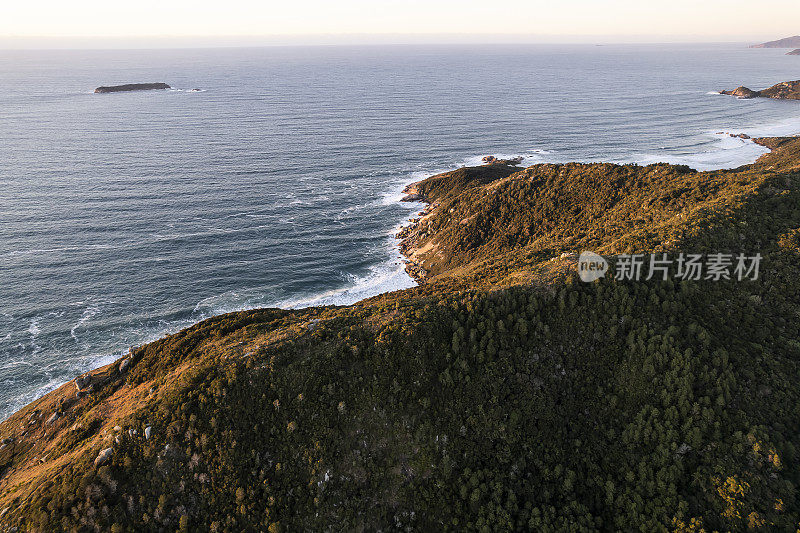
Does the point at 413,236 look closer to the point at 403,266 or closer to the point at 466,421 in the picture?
the point at 403,266

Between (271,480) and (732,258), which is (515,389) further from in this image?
(732,258)

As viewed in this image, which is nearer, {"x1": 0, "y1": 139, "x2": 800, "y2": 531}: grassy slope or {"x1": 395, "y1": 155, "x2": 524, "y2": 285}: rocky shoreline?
{"x1": 0, "y1": 139, "x2": 800, "y2": 531}: grassy slope

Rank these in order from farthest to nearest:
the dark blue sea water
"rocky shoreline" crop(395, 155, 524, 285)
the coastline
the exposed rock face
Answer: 1. the exposed rock face
2. "rocky shoreline" crop(395, 155, 524, 285)
3. the dark blue sea water
4. the coastline

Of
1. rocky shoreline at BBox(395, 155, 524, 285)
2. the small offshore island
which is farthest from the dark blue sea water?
the small offshore island

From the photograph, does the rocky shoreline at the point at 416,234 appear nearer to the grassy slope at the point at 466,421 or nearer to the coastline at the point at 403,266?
the coastline at the point at 403,266

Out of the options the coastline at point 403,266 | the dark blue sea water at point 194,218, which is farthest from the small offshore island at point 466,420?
the dark blue sea water at point 194,218

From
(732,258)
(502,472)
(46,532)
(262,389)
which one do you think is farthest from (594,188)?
(46,532)

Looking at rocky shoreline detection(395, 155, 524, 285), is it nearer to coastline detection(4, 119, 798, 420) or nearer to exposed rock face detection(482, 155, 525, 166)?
coastline detection(4, 119, 798, 420)
